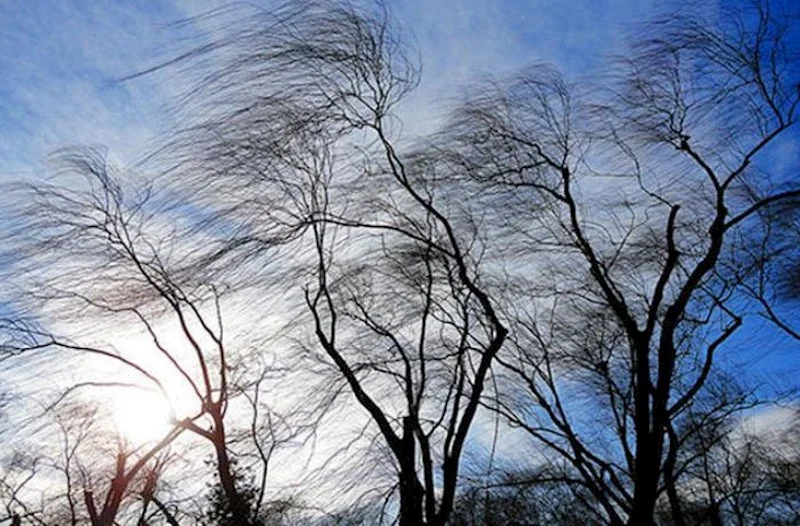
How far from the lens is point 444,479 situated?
693cm

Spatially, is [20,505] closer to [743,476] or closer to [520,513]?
[520,513]

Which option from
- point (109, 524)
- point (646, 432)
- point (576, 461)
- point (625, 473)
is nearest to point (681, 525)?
point (625, 473)

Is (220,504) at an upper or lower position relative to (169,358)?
lower

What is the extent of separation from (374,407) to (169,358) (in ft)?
20.4

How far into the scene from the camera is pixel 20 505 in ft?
69.2

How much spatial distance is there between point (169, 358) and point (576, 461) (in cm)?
699

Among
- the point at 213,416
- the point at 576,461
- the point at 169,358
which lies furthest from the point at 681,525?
the point at 169,358

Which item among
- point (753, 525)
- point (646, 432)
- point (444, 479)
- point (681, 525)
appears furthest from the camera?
point (753, 525)

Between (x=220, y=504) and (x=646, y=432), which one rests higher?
(x=220, y=504)

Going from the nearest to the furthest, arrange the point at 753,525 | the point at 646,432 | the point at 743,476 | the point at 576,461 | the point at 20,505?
1. the point at 646,432
2. the point at 576,461
3. the point at 743,476
4. the point at 753,525
5. the point at 20,505

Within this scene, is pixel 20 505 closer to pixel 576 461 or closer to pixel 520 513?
pixel 520 513

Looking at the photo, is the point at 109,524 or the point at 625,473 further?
the point at 109,524

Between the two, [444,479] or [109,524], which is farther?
[109,524]

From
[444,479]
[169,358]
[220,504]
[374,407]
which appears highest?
[169,358]
